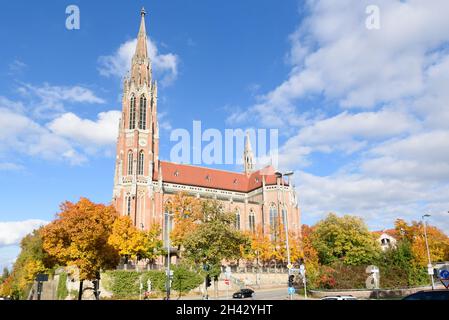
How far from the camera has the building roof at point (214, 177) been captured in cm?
8047

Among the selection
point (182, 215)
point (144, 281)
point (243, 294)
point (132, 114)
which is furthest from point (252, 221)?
point (243, 294)

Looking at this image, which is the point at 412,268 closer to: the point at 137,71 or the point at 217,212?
the point at 217,212

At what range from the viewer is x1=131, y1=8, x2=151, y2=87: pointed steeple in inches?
3100

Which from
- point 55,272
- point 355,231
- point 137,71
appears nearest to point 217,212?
point 355,231

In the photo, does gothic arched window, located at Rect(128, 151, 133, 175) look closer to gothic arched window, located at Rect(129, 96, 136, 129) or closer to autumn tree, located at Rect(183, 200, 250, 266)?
gothic arched window, located at Rect(129, 96, 136, 129)

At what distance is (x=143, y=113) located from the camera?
A: 76.8 m

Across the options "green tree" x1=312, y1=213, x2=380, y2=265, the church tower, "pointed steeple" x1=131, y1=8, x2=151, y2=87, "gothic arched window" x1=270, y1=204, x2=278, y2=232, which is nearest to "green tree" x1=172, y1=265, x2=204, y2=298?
"green tree" x1=312, y1=213, x2=380, y2=265

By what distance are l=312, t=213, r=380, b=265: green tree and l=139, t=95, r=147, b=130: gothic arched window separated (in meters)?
39.0

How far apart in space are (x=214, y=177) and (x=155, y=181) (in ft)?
61.3

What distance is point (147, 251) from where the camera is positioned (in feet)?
185

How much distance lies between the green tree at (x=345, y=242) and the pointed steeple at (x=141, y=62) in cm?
4583

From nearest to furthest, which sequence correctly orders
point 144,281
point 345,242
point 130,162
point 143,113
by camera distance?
1. point 144,281
2. point 345,242
3. point 130,162
4. point 143,113

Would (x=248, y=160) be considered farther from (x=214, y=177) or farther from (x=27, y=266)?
(x=27, y=266)

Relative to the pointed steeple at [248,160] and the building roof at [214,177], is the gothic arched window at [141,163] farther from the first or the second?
the pointed steeple at [248,160]
